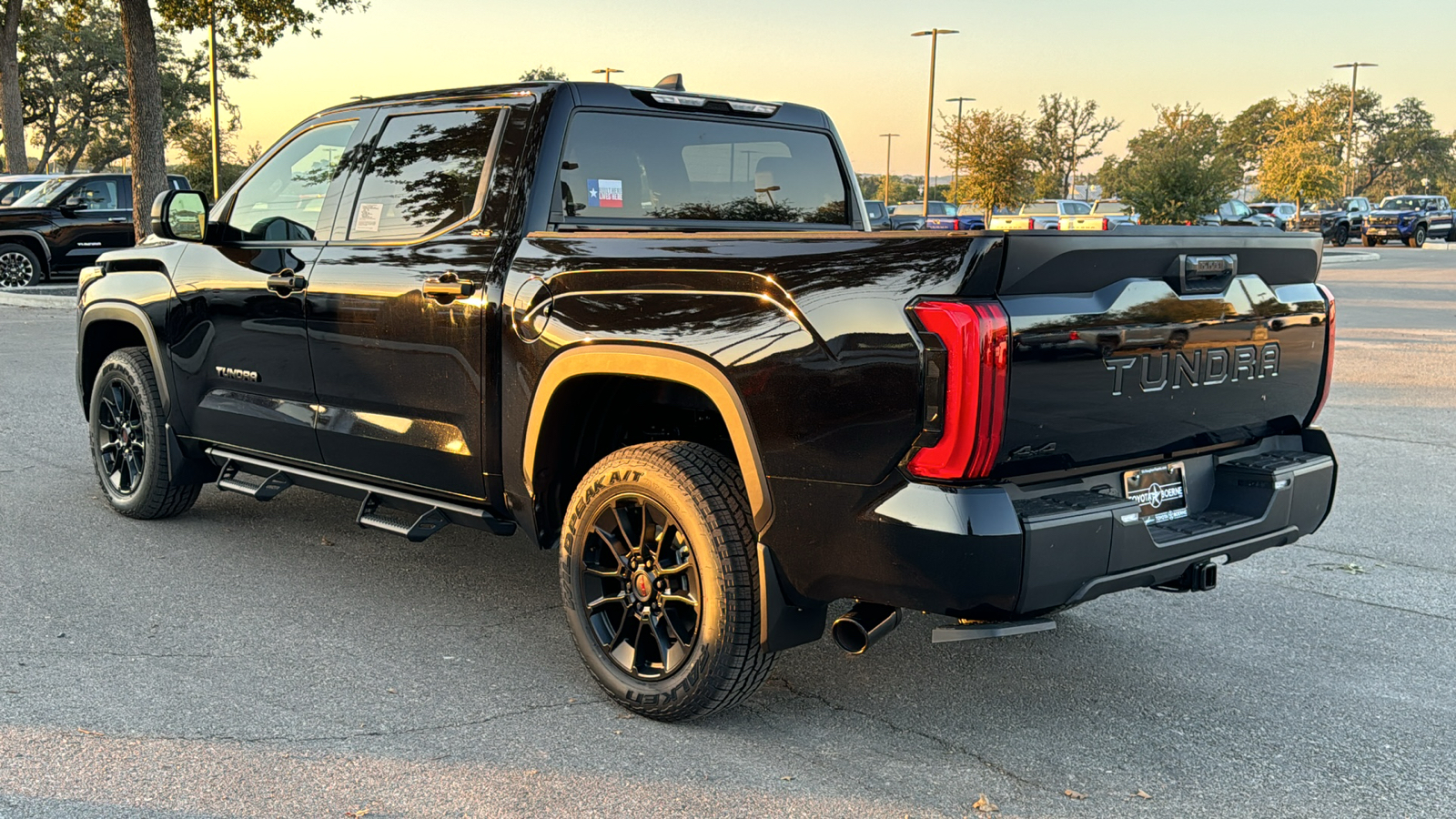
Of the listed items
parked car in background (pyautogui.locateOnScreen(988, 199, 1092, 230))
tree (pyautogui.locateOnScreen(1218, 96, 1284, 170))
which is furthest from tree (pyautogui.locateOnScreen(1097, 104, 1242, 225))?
tree (pyautogui.locateOnScreen(1218, 96, 1284, 170))

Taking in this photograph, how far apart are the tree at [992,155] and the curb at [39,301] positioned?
121 ft

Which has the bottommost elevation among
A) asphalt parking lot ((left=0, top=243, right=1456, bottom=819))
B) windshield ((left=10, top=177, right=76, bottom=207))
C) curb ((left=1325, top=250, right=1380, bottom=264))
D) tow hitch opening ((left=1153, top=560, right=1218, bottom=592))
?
asphalt parking lot ((left=0, top=243, right=1456, bottom=819))

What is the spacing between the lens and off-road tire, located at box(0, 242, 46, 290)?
19.1m

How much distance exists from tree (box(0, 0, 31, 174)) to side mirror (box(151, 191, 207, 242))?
26.9 metres

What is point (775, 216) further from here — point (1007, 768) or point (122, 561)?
point (122, 561)

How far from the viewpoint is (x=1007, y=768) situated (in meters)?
3.38

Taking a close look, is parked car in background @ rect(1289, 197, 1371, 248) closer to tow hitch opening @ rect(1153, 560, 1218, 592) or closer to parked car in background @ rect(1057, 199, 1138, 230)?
parked car in background @ rect(1057, 199, 1138, 230)

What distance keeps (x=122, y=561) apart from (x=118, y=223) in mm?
16374

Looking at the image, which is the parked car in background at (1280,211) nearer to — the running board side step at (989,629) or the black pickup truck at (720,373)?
the black pickup truck at (720,373)

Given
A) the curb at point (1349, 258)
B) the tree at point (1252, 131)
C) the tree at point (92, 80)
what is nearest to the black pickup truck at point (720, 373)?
the curb at point (1349, 258)

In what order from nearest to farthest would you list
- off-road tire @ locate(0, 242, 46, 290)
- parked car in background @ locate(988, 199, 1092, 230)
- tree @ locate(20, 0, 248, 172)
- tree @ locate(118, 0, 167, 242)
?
tree @ locate(118, 0, 167, 242) < off-road tire @ locate(0, 242, 46, 290) < parked car in background @ locate(988, 199, 1092, 230) < tree @ locate(20, 0, 248, 172)

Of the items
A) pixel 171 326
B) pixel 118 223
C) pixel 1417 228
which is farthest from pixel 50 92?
pixel 1417 228

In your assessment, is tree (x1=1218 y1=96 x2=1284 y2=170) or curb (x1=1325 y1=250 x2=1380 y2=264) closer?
curb (x1=1325 y1=250 x2=1380 y2=264)

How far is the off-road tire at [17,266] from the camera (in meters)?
19.1
